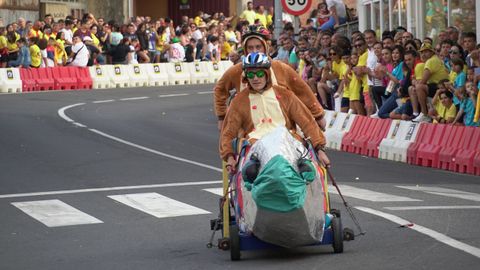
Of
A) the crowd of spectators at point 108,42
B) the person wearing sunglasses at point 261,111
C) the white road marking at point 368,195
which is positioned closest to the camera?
the person wearing sunglasses at point 261,111

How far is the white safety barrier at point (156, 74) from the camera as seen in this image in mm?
45500

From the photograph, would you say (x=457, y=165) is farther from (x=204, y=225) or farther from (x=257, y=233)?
(x=257, y=233)

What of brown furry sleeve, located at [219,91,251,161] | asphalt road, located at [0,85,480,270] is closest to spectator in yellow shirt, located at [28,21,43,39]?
asphalt road, located at [0,85,480,270]

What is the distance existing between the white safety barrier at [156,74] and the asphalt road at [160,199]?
13781 millimetres

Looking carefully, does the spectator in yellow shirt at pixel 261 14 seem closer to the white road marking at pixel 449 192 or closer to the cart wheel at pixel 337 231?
the white road marking at pixel 449 192

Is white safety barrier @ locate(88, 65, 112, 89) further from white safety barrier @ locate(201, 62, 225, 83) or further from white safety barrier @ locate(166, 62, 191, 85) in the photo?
white safety barrier @ locate(201, 62, 225, 83)

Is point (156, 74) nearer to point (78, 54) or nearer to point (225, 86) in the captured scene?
point (78, 54)

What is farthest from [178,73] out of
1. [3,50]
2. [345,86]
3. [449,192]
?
[449,192]

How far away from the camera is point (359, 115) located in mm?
25531

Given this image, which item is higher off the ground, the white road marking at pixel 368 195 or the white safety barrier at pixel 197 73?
the white safety barrier at pixel 197 73

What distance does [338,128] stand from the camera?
1016 inches

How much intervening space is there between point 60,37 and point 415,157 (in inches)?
908

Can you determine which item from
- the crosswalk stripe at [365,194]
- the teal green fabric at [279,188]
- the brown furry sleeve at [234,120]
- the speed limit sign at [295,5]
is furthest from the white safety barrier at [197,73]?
the teal green fabric at [279,188]

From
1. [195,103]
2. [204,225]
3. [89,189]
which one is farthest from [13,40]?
[204,225]
